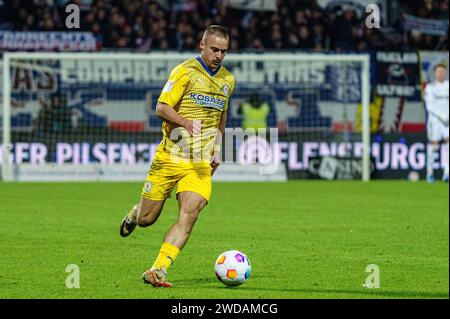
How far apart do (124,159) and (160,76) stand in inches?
98.0

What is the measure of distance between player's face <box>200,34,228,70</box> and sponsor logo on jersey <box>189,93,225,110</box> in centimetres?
26

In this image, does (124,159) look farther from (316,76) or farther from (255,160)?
(316,76)

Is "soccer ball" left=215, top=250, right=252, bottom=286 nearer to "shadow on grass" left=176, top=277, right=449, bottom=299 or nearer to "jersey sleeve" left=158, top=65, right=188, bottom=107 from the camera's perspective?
"shadow on grass" left=176, top=277, right=449, bottom=299

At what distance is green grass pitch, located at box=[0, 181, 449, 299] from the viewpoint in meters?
8.52

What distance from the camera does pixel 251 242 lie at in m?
11.9

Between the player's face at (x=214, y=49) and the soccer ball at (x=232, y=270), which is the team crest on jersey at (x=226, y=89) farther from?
the soccer ball at (x=232, y=270)

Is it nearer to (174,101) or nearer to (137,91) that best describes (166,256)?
(174,101)

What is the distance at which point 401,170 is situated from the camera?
22.3m

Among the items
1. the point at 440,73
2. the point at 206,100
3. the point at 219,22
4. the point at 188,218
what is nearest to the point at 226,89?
the point at 206,100

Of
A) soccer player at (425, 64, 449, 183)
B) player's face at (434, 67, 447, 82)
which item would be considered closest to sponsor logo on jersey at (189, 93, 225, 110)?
player's face at (434, 67, 447, 82)

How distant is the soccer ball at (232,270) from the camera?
335 inches
